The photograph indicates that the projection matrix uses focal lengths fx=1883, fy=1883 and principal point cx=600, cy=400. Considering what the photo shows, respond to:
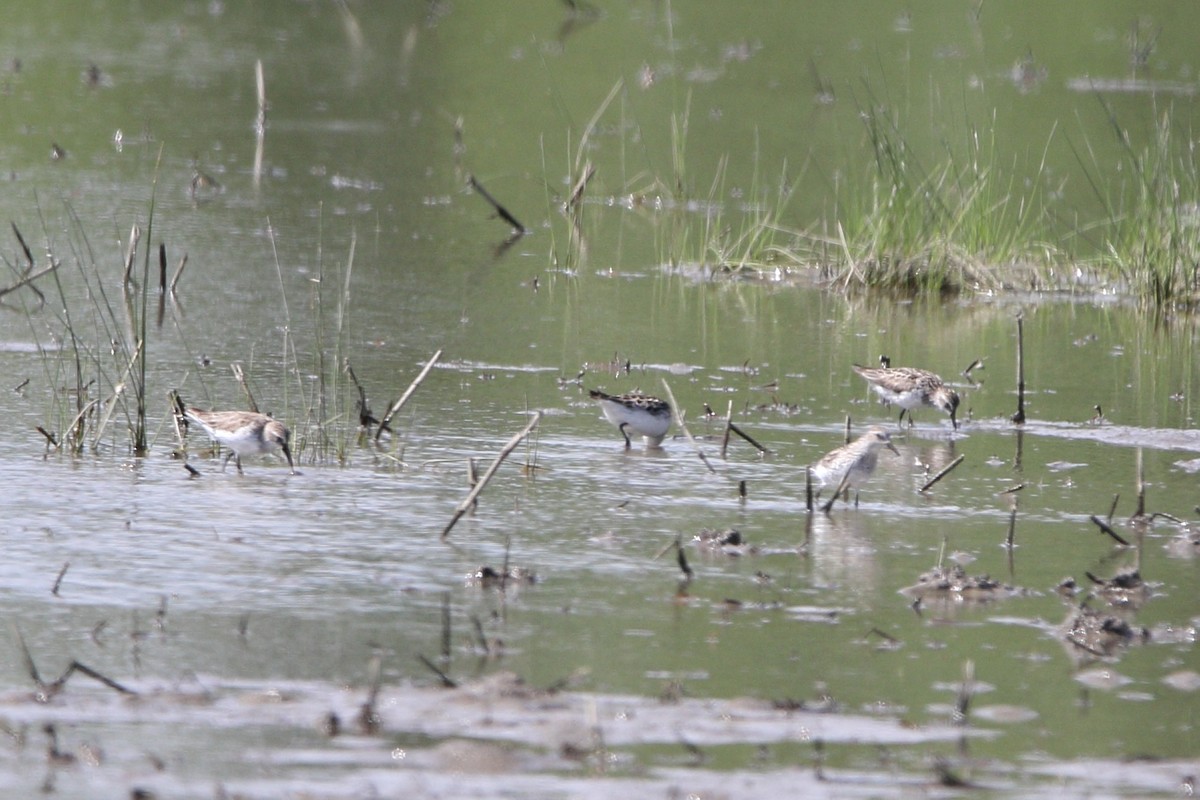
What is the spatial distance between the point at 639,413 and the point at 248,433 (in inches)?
79.5

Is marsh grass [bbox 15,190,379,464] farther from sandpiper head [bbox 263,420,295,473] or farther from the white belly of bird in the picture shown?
the white belly of bird

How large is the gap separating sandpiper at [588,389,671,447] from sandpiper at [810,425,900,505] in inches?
42.4

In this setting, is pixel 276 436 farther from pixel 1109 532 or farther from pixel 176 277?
pixel 176 277

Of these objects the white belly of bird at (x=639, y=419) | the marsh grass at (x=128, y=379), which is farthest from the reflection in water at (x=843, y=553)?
the marsh grass at (x=128, y=379)

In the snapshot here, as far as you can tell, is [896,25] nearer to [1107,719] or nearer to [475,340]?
[475,340]

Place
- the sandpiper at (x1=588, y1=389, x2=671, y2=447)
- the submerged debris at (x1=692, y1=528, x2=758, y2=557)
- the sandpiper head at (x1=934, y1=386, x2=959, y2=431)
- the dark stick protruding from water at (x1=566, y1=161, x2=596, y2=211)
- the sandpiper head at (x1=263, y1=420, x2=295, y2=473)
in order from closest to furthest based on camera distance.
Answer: the submerged debris at (x1=692, y1=528, x2=758, y2=557), the sandpiper head at (x1=263, y1=420, x2=295, y2=473), the sandpiper at (x1=588, y1=389, x2=671, y2=447), the sandpiper head at (x1=934, y1=386, x2=959, y2=431), the dark stick protruding from water at (x1=566, y1=161, x2=596, y2=211)

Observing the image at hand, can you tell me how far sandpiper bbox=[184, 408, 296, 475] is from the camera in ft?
26.7

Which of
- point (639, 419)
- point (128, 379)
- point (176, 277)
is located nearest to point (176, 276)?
point (176, 277)

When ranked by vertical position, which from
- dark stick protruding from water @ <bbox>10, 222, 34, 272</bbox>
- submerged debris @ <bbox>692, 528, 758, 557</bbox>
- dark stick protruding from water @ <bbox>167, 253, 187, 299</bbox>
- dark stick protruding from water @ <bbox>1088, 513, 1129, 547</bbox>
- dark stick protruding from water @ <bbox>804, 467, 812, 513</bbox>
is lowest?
submerged debris @ <bbox>692, 528, 758, 557</bbox>

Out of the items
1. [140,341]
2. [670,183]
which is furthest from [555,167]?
[140,341]

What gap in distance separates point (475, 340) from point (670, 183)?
6819mm

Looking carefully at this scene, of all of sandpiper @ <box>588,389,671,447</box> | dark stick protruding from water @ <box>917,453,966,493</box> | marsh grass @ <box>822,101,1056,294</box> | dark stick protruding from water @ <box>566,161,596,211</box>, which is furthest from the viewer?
dark stick protruding from water @ <box>566,161,596,211</box>

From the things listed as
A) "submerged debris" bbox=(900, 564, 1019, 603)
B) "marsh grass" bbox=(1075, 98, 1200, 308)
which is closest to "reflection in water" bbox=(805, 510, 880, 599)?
"submerged debris" bbox=(900, 564, 1019, 603)

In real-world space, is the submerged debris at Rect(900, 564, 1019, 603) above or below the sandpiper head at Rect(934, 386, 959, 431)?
below
